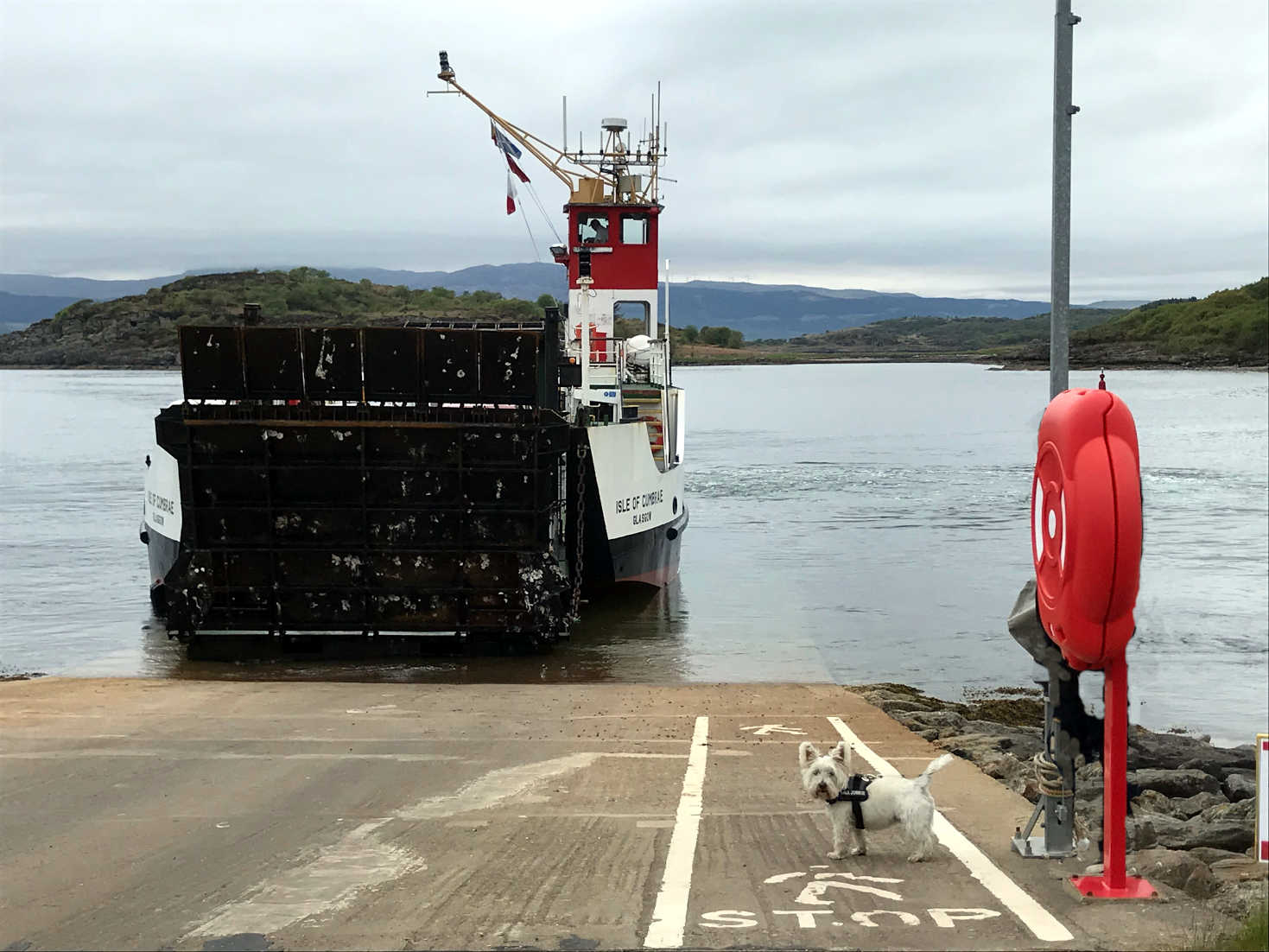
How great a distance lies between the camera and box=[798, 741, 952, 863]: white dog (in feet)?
22.6

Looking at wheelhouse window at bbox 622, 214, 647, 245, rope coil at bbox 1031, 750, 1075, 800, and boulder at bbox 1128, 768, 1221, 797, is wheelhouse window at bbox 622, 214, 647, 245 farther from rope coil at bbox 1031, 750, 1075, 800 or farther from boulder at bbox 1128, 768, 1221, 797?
rope coil at bbox 1031, 750, 1075, 800

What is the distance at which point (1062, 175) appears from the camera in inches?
307

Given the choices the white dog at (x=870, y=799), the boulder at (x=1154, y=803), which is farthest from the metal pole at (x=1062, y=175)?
the boulder at (x=1154, y=803)

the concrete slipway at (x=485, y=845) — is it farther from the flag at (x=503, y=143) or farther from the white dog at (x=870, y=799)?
the flag at (x=503, y=143)

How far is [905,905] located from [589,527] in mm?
16749

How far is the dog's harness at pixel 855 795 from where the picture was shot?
6.89 meters

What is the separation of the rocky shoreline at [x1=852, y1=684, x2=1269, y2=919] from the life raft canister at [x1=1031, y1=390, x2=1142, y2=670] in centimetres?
129

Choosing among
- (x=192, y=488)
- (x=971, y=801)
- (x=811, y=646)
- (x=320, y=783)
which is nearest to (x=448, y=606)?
(x=192, y=488)

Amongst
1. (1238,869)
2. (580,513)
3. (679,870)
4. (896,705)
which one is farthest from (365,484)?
(1238,869)

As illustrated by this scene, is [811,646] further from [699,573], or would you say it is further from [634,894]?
[634,894]

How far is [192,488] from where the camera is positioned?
1830 cm

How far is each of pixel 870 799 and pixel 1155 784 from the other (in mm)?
5298

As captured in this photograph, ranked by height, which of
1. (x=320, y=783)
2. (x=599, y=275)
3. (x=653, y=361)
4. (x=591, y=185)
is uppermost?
(x=591, y=185)

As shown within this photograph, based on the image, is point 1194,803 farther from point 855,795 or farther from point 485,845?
point 485,845
